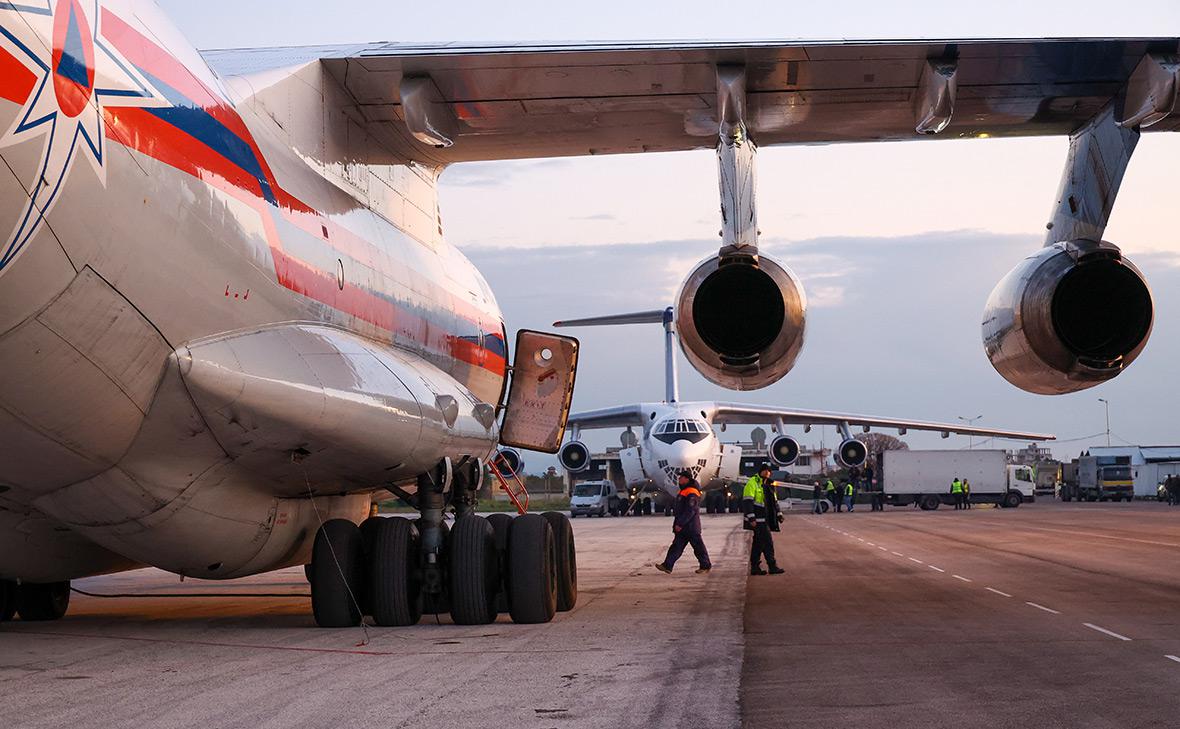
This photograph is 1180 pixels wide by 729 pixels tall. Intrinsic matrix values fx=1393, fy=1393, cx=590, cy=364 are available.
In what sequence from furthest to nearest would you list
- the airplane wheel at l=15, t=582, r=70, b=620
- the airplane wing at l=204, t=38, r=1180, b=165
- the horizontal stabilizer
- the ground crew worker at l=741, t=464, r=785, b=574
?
the horizontal stabilizer → the ground crew worker at l=741, t=464, r=785, b=574 → the airplane wheel at l=15, t=582, r=70, b=620 → the airplane wing at l=204, t=38, r=1180, b=165

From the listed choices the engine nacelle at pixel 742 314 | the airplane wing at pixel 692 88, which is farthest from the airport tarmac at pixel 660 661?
the airplane wing at pixel 692 88

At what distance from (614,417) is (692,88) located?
117ft

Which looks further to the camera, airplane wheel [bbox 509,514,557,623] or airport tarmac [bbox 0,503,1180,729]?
airplane wheel [bbox 509,514,557,623]

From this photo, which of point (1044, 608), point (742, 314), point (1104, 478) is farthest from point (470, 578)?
point (1104, 478)

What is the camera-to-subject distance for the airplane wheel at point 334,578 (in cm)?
967

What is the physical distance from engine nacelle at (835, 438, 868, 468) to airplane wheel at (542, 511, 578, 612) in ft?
104

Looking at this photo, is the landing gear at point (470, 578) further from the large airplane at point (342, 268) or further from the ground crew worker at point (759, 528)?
the ground crew worker at point (759, 528)

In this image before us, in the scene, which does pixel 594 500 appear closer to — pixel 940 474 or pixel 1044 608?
pixel 940 474

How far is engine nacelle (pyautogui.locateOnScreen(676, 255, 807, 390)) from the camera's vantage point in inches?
362


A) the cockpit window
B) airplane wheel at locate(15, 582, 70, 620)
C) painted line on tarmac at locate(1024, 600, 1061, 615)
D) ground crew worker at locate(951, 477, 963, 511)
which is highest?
the cockpit window

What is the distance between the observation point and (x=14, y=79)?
570 cm

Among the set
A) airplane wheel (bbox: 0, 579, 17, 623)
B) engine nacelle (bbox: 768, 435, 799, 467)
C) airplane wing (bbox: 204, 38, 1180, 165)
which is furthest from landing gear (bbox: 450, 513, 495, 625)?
engine nacelle (bbox: 768, 435, 799, 467)

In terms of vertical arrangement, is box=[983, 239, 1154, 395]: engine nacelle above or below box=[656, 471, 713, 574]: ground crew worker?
above

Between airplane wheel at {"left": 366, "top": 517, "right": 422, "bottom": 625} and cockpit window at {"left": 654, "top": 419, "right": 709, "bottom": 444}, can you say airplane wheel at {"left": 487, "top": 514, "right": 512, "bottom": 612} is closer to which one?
airplane wheel at {"left": 366, "top": 517, "right": 422, "bottom": 625}
